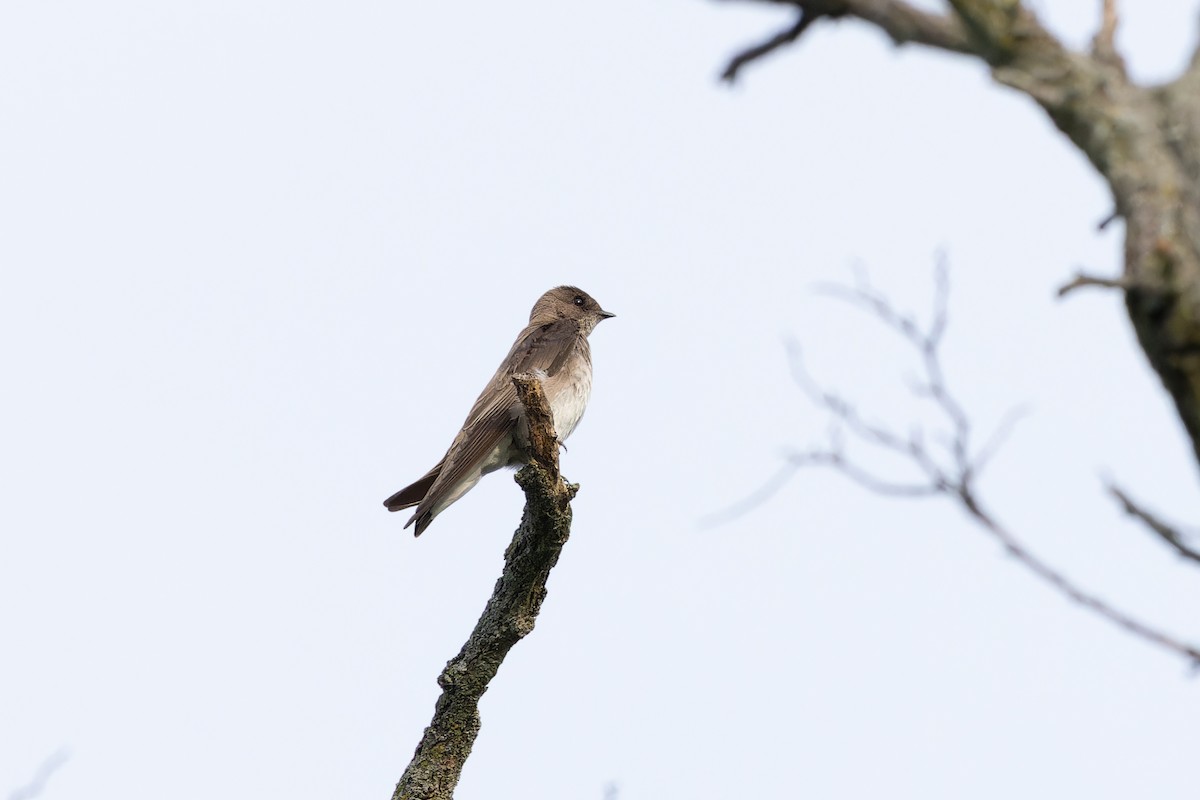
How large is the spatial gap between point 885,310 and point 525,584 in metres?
2.43

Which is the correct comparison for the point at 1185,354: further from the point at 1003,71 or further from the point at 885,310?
the point at 885,310

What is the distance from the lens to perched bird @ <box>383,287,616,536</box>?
7.32 m

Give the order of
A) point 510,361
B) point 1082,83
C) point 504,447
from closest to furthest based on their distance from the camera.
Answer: point 1082,83 < point 504,447 < point 510,361

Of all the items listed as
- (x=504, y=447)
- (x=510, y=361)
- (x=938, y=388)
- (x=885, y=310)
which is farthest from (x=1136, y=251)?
(x=510, y=361)

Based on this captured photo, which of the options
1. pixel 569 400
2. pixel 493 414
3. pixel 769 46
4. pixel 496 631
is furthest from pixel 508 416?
pixel 769 46

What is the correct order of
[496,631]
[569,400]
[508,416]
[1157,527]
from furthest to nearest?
[569,400] → [508,416] → [496,631] → [1157,527]

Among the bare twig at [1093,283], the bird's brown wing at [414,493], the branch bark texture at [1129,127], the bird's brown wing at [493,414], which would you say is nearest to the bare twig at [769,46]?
the branch bark texture at [1129,127]

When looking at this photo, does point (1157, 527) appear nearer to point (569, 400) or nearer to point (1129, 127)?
point (1129, 127)

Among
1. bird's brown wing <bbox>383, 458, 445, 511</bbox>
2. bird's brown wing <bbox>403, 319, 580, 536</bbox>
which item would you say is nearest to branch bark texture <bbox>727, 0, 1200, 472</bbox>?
bird's brown wing <bbox>403, 319, 580, 536</bbox>

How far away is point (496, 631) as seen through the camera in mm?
5086

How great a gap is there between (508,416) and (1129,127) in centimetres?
574

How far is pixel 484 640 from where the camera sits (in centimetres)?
507

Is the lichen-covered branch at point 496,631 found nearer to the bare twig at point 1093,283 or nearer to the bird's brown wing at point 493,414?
the bird's brown wing at point 493,414

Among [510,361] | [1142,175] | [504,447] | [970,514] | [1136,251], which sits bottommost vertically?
[970,514]
